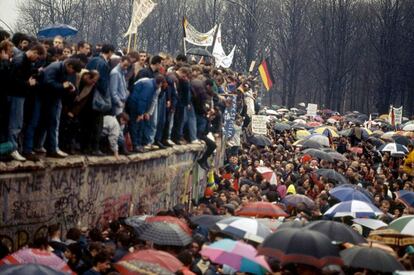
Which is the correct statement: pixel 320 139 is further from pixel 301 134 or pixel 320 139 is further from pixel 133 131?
pixel 133 131

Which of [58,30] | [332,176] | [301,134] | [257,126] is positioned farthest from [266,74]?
[58,30]

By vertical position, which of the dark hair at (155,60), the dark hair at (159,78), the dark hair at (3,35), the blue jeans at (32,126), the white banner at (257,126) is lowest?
the white banner at (257,126)

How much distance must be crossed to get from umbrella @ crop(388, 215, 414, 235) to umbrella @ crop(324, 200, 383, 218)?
1.42 meters

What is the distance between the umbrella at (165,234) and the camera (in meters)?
11.9

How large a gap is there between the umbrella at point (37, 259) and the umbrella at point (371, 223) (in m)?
6.78

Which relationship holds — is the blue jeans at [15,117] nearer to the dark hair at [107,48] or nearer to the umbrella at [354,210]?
the dark hair at [107,48]

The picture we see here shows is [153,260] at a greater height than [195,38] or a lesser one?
lesser

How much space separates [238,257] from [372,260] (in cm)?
153

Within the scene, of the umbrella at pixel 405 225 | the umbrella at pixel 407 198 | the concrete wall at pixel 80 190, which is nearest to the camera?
the concrete wall at pixel 80 190

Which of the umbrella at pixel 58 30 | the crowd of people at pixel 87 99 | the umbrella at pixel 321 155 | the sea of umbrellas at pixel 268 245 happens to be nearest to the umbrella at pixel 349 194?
the sea of umbrellas at pixel 268 245

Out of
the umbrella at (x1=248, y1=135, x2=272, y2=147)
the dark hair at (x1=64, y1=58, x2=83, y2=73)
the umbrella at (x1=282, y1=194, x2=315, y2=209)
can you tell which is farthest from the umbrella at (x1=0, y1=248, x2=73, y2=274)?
the umbrella at (x1=248, y1=135, x2=272, y2=147)

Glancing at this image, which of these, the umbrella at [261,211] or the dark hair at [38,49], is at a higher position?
the dark hair at [38,49]

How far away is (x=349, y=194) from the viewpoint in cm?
1686

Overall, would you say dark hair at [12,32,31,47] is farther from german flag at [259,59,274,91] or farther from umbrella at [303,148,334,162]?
german flag at [259,59,274,91]
